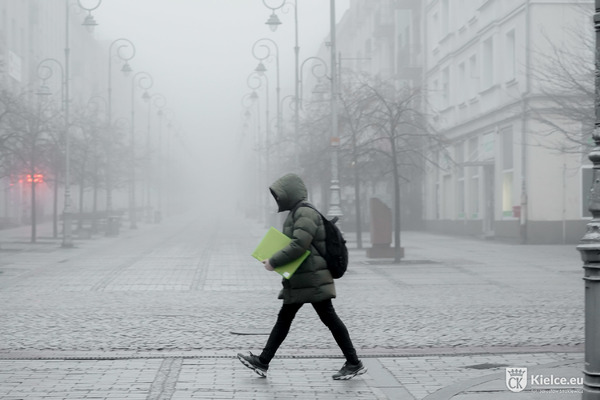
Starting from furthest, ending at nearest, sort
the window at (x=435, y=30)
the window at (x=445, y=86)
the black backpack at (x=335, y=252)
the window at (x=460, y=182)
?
the window at (x=435, y=30), the window at (x=445, y=86), the window at (x=460, y=182), the black backpack at (x=335, y=252)

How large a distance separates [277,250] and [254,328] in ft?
12.9

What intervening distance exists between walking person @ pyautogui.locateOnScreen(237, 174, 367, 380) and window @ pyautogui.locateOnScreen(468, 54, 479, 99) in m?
31.4

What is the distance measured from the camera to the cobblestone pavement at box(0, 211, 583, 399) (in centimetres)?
821

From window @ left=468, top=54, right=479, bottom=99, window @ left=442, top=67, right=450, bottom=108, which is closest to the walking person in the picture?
window @ left=468, top=54, right=479, bottom=99

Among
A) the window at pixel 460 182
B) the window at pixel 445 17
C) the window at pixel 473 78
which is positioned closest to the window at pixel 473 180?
the window at pixel 460 182

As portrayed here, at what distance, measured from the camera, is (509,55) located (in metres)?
34.6

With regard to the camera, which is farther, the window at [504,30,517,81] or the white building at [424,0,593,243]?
the window at [504,30,517,81]

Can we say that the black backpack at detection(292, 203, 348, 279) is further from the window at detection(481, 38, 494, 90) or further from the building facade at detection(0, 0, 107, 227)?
the window at detection(481, 38, 494, 90)

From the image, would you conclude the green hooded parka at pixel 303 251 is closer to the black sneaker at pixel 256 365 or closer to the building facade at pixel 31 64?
the black sneaker at pixel 256 365

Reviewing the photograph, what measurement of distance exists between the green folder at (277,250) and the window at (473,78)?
31569mm

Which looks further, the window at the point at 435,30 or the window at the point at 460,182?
the window at the point at 435,30

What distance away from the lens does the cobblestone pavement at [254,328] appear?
8211mm

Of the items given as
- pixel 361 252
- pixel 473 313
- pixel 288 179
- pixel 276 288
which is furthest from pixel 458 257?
pixel 288 179

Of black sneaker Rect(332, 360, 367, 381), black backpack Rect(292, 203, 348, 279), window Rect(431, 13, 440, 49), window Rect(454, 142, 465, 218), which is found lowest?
black sneaker Rect(332, 360, 367, 381)
